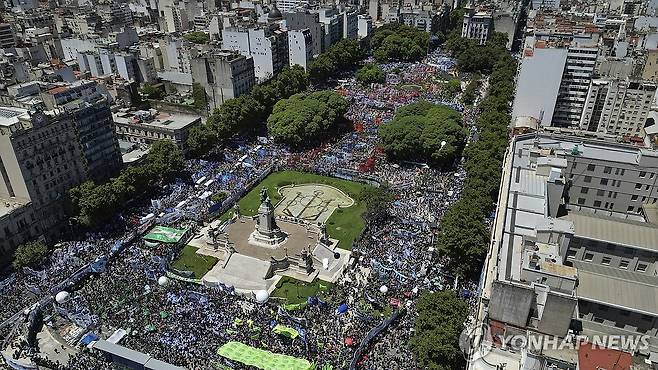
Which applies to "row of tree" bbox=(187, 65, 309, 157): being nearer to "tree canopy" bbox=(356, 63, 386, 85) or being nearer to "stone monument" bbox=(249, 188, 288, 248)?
"tree canopy" bbox=(356, 63, 386, 85)

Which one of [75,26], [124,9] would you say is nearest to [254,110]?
[75,26]

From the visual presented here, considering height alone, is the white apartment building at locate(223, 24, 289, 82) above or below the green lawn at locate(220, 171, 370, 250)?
above

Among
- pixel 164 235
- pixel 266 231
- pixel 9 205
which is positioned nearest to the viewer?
pixel 9 205

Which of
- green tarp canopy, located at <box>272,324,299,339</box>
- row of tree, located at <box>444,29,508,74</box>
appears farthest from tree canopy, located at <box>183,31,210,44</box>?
green tarp canopy, located at <box>272,324,299,339</box>

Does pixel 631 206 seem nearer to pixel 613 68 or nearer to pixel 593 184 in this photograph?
pixel 593 184

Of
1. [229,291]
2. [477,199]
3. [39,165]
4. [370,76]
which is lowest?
[229,291]

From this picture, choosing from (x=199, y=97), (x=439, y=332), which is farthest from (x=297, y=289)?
(x=199, y=97)

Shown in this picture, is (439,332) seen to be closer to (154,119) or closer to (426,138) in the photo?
(426,138)
